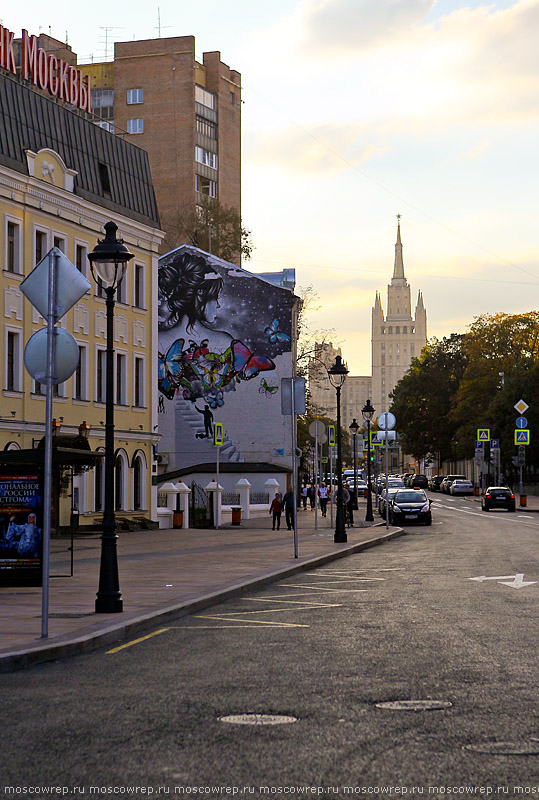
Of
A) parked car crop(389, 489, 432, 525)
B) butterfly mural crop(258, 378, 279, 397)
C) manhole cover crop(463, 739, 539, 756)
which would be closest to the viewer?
manhole cover crop(463, 739, 539, 756)

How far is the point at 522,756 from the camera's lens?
6.22m

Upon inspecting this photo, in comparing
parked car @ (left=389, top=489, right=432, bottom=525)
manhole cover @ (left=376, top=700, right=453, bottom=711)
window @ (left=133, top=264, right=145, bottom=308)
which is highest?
window @ (left=133, top=264, right=145, bottom=308)

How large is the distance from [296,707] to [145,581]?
10843 millimetres

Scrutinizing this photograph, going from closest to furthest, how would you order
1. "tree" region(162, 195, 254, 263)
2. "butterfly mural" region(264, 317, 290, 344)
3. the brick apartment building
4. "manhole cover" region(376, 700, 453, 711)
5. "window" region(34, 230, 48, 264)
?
"manhole cover" region(376, 700, 453, 711), "window" region(34, 230, 48, 264), "butterfly mural" region(264, 317, 290, 344), "tree" region(162, 195, 254, 263), the brick apartment building

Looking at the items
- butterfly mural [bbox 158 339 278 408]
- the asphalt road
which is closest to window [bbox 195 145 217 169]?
butterfly mural [bbox 158 339 278 408]

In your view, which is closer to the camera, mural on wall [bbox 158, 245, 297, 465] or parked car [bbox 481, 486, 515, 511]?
parked car [bbox 481, 486, 515, 511]

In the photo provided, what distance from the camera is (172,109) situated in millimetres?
89562

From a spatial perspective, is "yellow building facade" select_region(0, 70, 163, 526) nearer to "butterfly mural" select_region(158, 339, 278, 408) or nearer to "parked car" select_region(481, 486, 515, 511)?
"butterfly mural" select_region(158, 339, 278, 408)

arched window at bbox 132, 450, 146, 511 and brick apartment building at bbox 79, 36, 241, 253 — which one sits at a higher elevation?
brick apartment building at bbox 79, 36, 241, 253

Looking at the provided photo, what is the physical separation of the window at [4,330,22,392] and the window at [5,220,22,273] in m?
2.07

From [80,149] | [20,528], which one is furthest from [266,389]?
[20,528]

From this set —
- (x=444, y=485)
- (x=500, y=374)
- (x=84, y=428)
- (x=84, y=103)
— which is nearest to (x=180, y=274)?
(x=84, y=103)

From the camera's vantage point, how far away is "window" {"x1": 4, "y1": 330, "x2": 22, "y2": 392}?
36062 millimetres

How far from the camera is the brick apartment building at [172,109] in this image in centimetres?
8919
